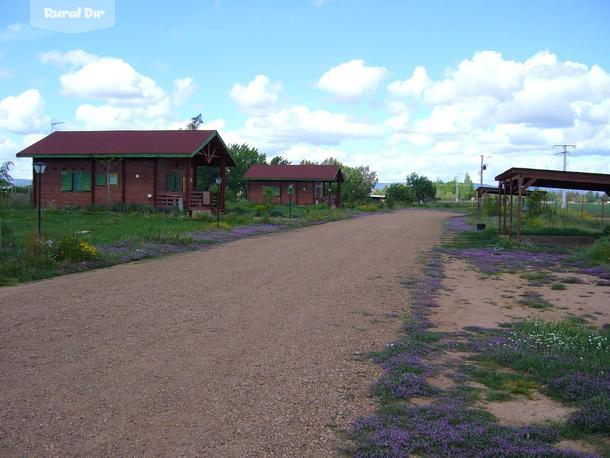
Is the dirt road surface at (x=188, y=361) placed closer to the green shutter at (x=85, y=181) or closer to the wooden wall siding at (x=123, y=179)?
the wooden wall siding at (x=123, y=179)

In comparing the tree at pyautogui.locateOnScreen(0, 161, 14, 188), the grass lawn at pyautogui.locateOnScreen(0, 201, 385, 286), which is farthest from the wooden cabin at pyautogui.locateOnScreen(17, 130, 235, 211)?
the tree at pyautogui.locateOnScreen(0, 161, 14, 188)

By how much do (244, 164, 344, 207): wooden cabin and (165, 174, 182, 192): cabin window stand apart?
22100 mm

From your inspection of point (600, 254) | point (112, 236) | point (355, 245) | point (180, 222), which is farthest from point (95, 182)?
point (600, 254)

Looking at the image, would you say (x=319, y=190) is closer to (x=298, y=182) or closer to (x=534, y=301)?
(x=298, y=182)

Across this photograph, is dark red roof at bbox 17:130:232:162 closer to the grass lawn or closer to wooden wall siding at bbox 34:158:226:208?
wooden wall siding at bbox 34:158:226:208

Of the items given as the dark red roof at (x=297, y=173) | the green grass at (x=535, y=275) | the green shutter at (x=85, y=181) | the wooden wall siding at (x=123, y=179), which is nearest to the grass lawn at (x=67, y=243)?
the wooden wall siding at (x=123, y=179)

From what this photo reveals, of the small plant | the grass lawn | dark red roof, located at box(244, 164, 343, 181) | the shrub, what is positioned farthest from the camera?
dark red roof, located at box(244, 164, 343, 181)

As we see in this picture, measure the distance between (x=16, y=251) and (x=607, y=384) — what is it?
11.9 m

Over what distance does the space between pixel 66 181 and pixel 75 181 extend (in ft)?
1.89

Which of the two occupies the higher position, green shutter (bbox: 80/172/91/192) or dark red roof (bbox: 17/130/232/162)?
dark red roof (bbox: 17/130/232/162)

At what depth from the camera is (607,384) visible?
5.43 meters

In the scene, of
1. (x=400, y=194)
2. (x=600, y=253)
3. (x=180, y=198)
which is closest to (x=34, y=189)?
(x=180, y=198)

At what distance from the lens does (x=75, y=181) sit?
33.3 metres

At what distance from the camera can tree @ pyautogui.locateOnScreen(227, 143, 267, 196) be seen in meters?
67.2
